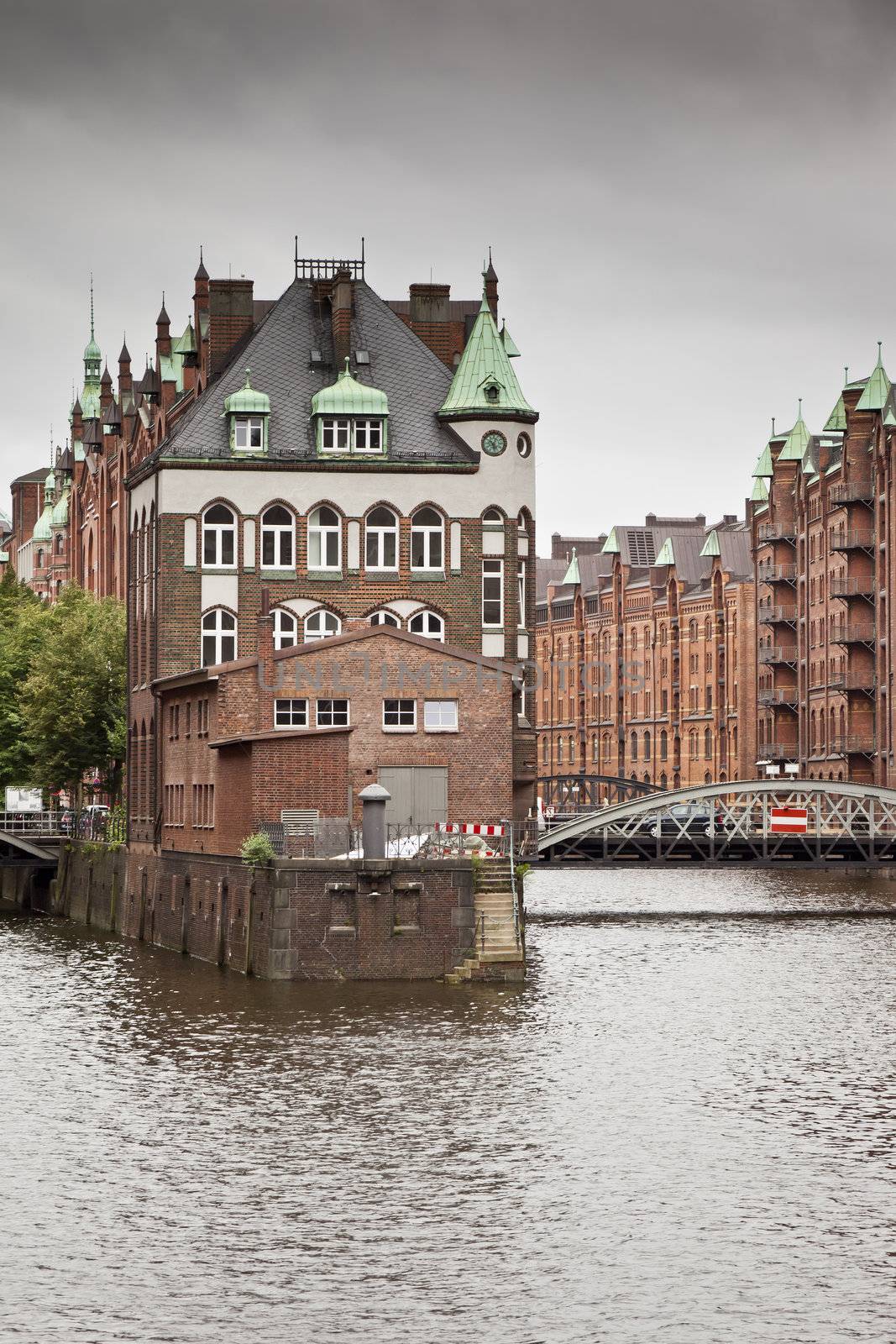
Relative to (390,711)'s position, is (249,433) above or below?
above

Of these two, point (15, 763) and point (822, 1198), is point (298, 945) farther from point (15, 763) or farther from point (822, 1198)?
point (15, 763)

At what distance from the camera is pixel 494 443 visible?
2795 inches

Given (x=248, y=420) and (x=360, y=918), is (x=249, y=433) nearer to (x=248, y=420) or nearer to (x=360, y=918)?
(x=248, y=420)

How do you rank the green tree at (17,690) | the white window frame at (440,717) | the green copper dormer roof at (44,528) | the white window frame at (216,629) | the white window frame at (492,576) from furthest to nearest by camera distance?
the green copper dormer roof at (44,528), the green tree at (17,690), the white window frame at (492,576), the white window frame at (216,629), the white window frame at (440,717)

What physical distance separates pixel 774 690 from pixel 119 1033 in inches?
4237

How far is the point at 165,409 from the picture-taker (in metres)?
A: 108

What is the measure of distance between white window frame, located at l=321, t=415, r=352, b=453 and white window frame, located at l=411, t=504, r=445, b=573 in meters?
3.05

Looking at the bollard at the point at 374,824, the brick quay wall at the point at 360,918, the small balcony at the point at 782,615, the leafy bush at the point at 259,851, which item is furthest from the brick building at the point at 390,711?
the small balcony at the point at 782,615

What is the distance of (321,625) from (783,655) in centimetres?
8401

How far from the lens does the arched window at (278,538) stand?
70.8m

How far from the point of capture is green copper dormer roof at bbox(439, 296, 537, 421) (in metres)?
71.2

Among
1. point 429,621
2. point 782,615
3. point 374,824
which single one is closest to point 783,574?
point 782,615

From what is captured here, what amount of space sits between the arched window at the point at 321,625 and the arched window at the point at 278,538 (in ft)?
5.68

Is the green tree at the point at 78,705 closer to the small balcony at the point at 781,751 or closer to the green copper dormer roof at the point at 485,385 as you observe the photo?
the green copper dormer roof at the point at 485,385
